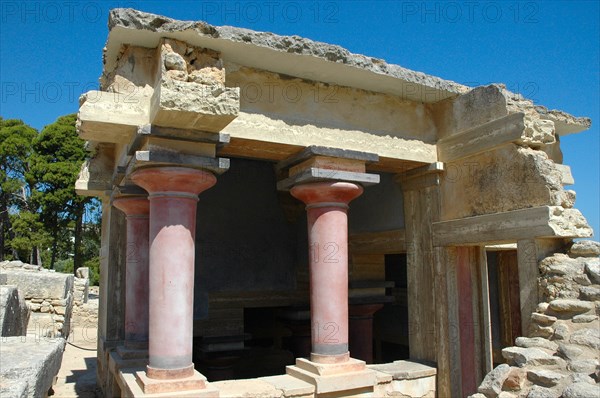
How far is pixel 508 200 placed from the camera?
622cm

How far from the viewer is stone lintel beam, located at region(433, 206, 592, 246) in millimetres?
5613

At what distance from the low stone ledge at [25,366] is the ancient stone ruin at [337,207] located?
3.40 feet

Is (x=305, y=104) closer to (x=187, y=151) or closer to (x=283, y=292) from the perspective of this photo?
(x=187, y=151)

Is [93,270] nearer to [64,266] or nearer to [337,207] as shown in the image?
[64,266]

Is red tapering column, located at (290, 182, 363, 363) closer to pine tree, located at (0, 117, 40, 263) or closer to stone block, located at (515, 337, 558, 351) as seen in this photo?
stone block, located at (515, 337, 558, 351)

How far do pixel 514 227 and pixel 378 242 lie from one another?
8.92 feet

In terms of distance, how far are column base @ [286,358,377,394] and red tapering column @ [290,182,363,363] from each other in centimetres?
10

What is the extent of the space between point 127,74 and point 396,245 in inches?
188

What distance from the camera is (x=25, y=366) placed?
3.52m

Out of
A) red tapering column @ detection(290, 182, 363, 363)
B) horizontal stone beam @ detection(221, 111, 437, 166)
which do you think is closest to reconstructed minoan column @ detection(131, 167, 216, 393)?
horizontal stone beam @ detection(221, 111, 437, 166)

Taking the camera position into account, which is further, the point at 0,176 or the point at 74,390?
the point at 0,176

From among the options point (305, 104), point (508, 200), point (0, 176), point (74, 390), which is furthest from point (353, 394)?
point (0, 176)

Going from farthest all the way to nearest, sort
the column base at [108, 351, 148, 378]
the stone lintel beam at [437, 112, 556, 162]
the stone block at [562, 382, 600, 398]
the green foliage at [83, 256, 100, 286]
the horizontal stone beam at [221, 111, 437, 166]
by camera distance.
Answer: the green foliage at [83, 256, 100, 286], the column base at [108, 351, 148, 378], the stone lintel beam at [437, 112, 556, 162], the horizontal stone beam at [221, 111, 437, 166], the stone block at [562, 382, 600, 398]

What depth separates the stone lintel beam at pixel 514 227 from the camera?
561 cm
